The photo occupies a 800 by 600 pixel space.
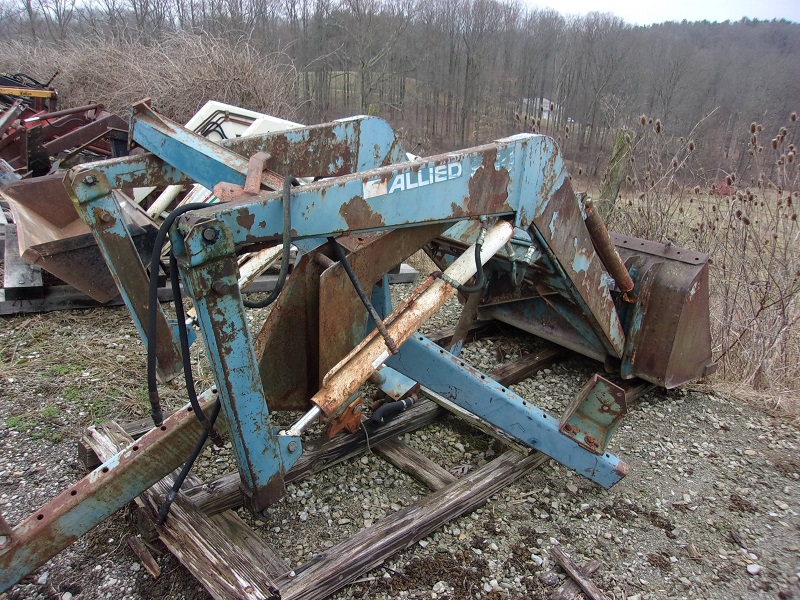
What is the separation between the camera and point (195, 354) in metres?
3.83

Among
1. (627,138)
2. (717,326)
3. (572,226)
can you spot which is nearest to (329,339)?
(572,226)

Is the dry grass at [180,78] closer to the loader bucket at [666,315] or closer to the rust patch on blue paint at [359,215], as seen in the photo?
the loader bucket at [666,315]

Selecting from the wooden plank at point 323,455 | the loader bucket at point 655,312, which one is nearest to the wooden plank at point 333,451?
the wooden plank at point 323,455

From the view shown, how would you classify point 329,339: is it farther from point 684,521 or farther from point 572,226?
point 684,521

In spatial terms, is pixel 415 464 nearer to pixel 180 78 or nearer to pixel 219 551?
pixel 219 551

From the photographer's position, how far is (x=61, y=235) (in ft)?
16.0

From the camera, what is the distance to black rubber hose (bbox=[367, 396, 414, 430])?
2891 millimetres

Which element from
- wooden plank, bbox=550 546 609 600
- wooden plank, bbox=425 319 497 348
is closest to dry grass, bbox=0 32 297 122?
wooden plank, bbox=425 319 497 348

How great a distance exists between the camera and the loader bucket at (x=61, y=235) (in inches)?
158

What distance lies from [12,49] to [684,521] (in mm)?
18713

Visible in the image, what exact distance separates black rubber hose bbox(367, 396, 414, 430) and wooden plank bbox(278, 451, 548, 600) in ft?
1.63

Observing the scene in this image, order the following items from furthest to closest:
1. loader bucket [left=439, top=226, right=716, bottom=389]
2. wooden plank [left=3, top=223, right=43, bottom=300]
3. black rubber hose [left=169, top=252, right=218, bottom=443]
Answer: wooden plank [left=3, top=223, right=43, bottom=300] < loader bucket [left=439, top=226, right=716, bottom=389] < black rubber hose [left=169, top=252, right=218, bottom=443]

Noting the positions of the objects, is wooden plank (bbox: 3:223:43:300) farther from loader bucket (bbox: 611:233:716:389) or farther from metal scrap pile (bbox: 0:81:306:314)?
loader bucket (bbox: 611:233:716:389)

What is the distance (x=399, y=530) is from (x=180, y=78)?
909cm
